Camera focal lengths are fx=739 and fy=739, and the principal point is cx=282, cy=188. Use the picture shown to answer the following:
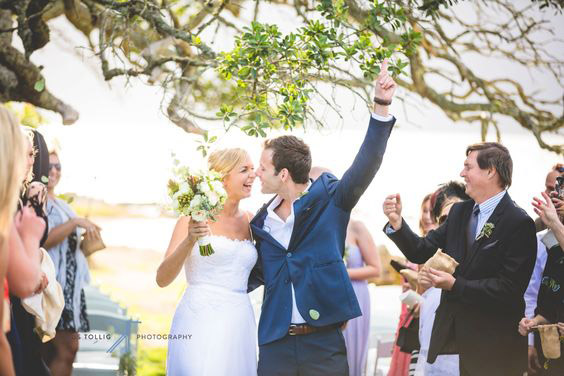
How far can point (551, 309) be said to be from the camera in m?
4.30

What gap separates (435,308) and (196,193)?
1.93 meters

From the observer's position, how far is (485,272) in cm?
398

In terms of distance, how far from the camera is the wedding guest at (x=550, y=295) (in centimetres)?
398

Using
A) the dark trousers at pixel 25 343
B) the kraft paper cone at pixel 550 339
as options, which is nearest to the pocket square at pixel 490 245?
the kraft paper cone at pixel 550 339

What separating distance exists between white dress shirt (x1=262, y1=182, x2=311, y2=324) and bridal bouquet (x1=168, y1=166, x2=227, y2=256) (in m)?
0.29

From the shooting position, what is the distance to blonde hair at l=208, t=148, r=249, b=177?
184 inches

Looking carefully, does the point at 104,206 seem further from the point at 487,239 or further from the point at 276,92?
the point at 487,239

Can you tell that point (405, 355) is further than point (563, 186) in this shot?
Yes

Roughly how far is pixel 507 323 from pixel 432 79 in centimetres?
472

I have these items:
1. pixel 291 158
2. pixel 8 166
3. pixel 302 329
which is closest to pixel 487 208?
pixel 291 158

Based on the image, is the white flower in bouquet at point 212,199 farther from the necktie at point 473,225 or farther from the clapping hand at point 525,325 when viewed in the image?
the clapping hand at point 525,325

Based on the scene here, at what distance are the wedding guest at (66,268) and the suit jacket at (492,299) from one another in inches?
112

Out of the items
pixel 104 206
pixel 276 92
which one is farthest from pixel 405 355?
pixel 104 206

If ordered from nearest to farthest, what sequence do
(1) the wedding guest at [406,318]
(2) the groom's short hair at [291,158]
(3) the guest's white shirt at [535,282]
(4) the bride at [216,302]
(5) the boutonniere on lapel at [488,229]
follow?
(5) the boutonniere on lapel at [488,229]
(2) the groom's short hair at [291,158]
(4) the bride at [216,302]
(3) the guest's white shirt at [535,282]
(1) the wedding guest at [406,318]
